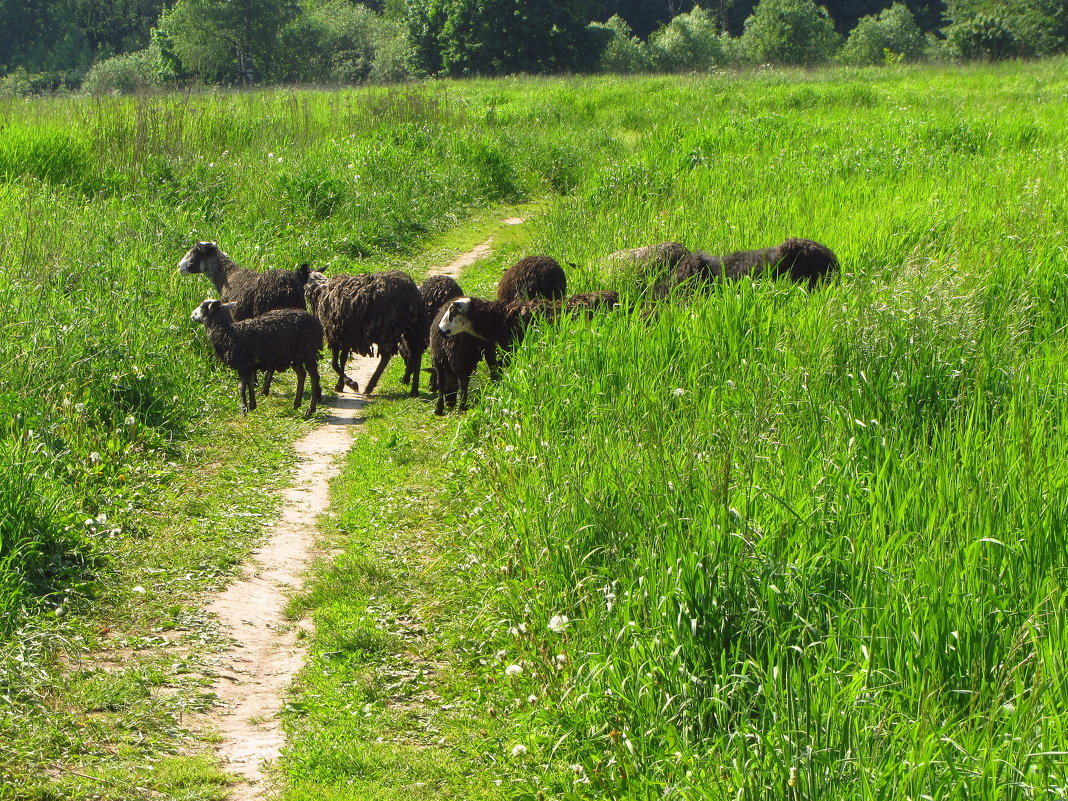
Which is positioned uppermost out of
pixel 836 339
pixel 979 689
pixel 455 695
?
pixel 836 339

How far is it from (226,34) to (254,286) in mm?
46257

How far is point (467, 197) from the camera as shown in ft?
60.6

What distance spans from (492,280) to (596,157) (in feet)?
27.9

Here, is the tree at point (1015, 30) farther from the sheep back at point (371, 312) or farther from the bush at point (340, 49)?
the sheep back at point (371, 312)

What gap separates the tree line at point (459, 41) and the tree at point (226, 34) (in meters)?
0.05

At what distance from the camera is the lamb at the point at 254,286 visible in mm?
10625

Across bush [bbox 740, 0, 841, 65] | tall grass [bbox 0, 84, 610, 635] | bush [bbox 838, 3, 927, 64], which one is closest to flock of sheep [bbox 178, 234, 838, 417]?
tall grass [bbox 0, 84, 610, 635]

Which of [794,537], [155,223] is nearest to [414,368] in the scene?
[155,223]

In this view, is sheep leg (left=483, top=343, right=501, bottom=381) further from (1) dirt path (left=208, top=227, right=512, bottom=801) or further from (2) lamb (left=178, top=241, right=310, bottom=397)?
(2) lamb (left=178, top=241, right=310, bottom=397)

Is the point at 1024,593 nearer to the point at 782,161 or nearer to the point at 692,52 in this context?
the point at 782,161

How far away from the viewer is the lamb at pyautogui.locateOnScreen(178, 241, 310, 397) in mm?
10625

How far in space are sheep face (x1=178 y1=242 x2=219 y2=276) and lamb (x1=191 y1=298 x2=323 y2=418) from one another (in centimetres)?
185

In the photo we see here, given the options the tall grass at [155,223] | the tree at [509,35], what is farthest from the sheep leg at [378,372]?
the tree at [509,35]

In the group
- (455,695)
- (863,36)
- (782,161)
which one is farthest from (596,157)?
(863,36)
